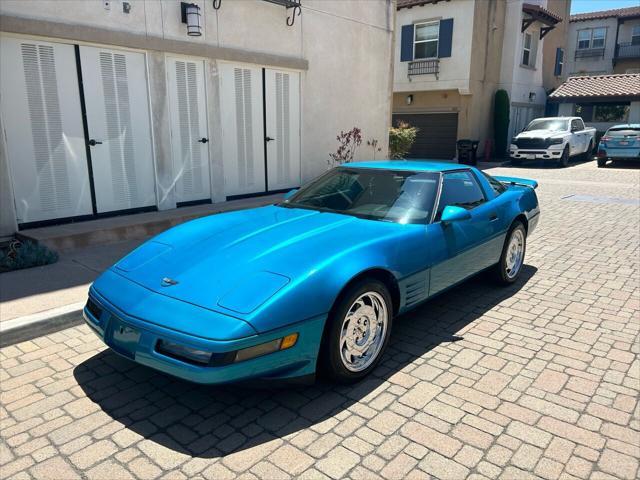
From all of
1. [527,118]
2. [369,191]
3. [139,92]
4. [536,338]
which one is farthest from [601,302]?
[527,118]

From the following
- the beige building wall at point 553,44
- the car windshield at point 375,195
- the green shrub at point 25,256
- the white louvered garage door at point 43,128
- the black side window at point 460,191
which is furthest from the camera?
the beige building wall at point 553,44

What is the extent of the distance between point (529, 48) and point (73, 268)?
23717 mm

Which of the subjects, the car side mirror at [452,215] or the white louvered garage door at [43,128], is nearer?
the car side mirror at [452,215]

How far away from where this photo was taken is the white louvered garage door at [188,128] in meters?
8.06

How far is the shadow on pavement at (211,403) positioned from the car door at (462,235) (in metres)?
0.64

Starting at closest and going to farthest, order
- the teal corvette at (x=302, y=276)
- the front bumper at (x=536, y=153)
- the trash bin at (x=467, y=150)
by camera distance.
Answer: the teal corvette at (x=302, y=276) < the front bumper at (x=536, y=153) < the trash bin at (x=467, y=150)

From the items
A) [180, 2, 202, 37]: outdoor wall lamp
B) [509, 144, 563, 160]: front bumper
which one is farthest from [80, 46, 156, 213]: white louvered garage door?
[509, 144, 563, 160]: front bumper

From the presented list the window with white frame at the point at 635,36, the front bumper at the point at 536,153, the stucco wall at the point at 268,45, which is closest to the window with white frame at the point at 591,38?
the window with white frame at the point at 635,36

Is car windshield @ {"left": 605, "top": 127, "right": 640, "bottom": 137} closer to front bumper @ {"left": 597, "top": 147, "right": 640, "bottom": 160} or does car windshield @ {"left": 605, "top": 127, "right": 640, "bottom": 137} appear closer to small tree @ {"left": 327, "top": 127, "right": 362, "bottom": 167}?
front bumper @ {"left": 597, "top": 147, "right": 640, "bottom": 160}

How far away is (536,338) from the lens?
13.4 ft

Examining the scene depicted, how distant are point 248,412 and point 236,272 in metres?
0.86

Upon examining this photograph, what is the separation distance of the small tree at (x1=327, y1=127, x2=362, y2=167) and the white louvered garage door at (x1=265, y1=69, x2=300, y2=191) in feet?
4.14

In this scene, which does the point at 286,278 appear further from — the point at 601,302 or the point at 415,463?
→ the point at 601,302

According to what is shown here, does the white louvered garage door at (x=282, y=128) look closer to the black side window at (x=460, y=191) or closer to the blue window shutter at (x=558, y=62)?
the black side window at (x=460, y=191)
